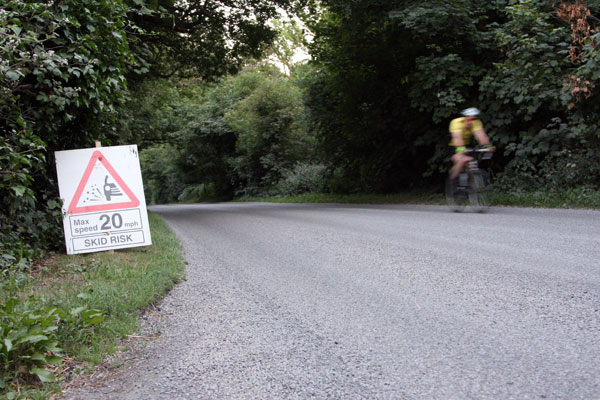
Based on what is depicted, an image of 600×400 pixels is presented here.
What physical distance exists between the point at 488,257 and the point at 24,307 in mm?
4584

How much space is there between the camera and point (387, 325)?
133 inches

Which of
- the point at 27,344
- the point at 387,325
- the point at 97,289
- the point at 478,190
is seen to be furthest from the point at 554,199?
the point at 27,344

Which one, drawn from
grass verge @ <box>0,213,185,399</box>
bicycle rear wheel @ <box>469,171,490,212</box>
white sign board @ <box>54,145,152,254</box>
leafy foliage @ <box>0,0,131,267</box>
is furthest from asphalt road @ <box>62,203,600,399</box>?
bicycle rear wheel @ <box>469,171,490,212</box>

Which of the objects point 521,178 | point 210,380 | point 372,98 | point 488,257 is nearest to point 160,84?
point 372,98

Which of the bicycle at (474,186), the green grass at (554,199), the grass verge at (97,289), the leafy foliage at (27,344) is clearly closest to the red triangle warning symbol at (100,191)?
the grass verge at (97,289)

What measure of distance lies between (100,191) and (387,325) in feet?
15.7

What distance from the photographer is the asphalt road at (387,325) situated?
8.32ft

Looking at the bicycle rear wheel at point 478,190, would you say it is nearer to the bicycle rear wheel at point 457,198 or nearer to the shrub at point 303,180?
the bicycle rear wheel at point 457,198

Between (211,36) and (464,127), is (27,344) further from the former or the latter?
(211,36)

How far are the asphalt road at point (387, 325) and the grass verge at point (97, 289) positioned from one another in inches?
9.4

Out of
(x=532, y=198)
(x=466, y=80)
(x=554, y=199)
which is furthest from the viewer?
(x=466, y=80)

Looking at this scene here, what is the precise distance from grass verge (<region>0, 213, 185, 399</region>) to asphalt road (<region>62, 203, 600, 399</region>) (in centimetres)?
24

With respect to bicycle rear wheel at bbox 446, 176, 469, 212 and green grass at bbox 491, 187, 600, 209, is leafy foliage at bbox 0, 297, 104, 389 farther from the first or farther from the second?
green grass at bbox 491, 187, 600, 209

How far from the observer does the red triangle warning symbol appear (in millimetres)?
6422
